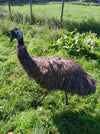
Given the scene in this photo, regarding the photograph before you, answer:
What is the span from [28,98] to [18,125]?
0.68m

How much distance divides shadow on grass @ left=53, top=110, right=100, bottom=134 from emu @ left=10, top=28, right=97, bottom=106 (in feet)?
1.93

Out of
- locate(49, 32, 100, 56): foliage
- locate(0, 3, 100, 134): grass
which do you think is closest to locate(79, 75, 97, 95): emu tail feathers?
locate(0, 3, 100, 134): grass

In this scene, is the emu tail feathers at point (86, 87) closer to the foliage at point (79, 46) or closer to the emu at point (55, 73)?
the emu at point (55, 73)

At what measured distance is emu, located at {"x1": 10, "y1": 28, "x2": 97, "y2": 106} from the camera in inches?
99.2

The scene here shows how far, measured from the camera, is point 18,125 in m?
2.57

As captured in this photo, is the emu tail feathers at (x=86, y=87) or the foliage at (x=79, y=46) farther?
the foliage at (x=79, y=46)

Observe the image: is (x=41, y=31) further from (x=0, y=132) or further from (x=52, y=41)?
(x=0, y=132)

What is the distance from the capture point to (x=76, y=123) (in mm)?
2709

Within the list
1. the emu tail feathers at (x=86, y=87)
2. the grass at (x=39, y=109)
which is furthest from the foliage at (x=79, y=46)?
the emu tail feathers at (x=86, y=87)

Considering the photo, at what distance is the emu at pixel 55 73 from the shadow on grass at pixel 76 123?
1.93 ft

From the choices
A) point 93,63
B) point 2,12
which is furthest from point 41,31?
point 2,12

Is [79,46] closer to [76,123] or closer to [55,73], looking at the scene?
[55,73]

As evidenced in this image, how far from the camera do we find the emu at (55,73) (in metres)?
2.52

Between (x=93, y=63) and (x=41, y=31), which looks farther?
(x=41, y=31)
